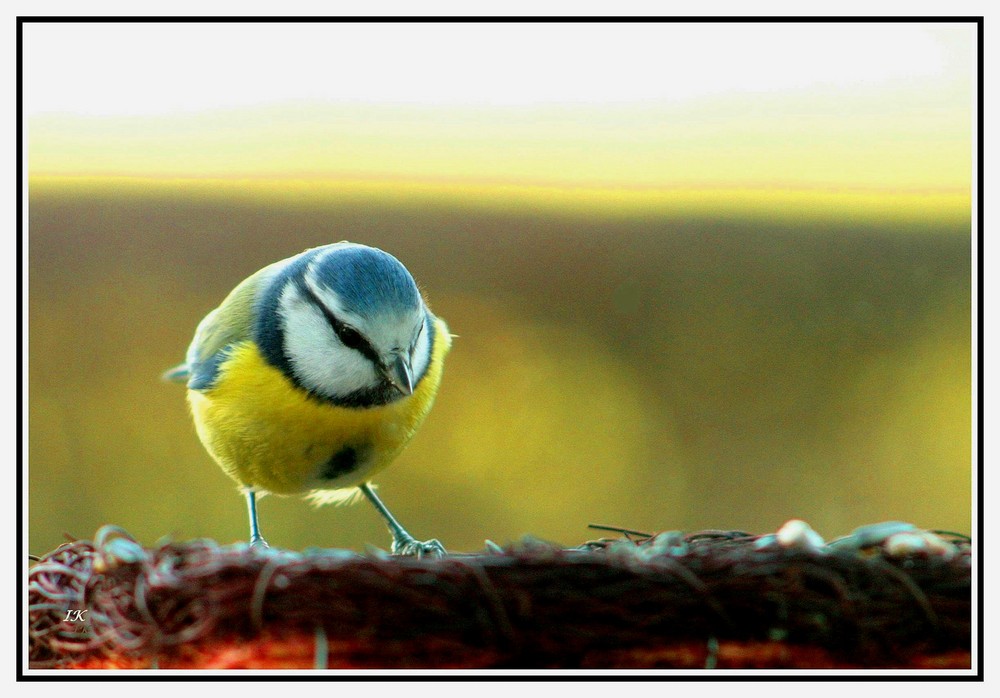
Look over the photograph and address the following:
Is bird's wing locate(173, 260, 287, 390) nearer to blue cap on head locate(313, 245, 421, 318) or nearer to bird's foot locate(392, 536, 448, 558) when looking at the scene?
blue cap on head locate(313, 245, 421, 318)

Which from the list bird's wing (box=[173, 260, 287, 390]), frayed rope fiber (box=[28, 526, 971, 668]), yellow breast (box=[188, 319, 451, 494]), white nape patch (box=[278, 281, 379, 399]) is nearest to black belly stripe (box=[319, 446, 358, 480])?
yellow breast (box=[188, 319, 451, 494])

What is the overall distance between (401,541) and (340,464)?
0.34 m

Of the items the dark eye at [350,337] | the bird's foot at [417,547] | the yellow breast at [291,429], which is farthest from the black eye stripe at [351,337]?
the bird's foot at [417,547]

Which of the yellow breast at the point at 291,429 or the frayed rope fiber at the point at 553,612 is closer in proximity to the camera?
the frayed rope fiber at the point at 553,612

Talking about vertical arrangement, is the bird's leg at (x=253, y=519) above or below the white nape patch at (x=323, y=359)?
below

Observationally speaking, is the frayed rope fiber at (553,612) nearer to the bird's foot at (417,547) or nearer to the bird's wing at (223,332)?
the bird's foot at (417,547)

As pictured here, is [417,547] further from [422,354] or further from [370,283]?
[370,283]

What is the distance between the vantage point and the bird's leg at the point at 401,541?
63.6 inches

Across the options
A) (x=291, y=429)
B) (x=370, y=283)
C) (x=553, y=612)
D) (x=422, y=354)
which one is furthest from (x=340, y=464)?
(x=553, y=612)

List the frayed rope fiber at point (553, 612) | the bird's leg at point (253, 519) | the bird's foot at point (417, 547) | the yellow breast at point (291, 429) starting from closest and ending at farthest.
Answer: the frayed rope fiber at point (553, 612)
the yellow breast at point (291, 429)
the bird's foot at point (417, 547)
the bird's leg at point (253, 519)

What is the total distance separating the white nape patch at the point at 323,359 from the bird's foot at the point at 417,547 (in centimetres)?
31

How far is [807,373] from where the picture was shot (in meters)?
3.04

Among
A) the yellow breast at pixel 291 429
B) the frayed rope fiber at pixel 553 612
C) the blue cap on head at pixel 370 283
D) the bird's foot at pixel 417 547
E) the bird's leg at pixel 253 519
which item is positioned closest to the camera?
the frayed rope fiber at pixel 553 612

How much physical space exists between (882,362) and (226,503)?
2161 millimetres
